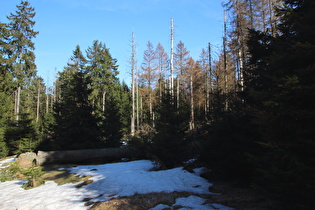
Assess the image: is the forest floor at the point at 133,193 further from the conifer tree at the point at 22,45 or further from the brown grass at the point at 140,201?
the conifer tree at the point at 22,45

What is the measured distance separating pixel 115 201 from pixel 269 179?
150 inches

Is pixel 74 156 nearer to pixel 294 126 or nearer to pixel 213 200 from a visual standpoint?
pixel 213 200

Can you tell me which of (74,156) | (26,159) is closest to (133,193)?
(74,156)

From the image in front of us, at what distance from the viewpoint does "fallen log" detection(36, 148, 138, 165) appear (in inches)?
482

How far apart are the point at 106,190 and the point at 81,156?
6.58 metres

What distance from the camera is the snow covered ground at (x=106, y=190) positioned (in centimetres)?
596

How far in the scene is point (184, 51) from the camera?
97.7 ft

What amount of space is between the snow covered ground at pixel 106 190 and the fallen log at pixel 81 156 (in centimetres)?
368

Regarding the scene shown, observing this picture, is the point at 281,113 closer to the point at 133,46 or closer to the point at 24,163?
the point at 24,163

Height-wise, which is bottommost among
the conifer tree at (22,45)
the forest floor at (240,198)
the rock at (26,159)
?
the rock at (26,159)

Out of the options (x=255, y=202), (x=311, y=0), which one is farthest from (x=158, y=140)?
(x=311, y=0)

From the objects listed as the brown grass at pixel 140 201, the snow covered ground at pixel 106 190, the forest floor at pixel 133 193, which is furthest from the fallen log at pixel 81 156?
the brown grass at pixel 140 201

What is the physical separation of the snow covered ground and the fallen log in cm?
368

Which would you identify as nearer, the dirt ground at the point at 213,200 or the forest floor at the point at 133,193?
the dirt ground at the point at 213,200
